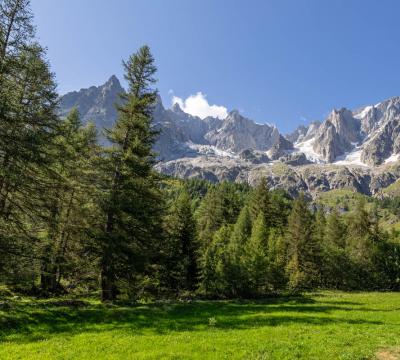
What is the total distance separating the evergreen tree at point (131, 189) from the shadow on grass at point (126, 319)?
345cm

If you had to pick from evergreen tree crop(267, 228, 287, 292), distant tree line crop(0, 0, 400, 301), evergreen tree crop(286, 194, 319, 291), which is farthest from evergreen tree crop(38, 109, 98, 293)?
evergreen tree crop(286, 194, 319, 291)

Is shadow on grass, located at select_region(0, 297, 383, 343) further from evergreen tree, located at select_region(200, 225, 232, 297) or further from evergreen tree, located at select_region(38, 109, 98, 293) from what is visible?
evergreen tree, located at select_region(200, 225, 232, 297)

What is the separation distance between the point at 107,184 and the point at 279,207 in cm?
5337

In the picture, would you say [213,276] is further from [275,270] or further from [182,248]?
[275,270]

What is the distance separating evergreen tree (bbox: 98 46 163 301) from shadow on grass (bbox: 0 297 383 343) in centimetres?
345

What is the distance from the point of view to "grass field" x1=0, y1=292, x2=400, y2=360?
1352 cm

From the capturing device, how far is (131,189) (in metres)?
26.5

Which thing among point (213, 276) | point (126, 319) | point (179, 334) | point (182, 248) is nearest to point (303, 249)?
point (213, 276)

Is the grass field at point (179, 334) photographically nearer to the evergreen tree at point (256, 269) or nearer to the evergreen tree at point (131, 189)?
the evergreen tree at point (131, 189)

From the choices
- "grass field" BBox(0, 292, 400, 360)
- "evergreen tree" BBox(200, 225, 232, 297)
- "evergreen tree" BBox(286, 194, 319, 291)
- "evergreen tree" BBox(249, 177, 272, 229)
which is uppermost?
"evergreen tree" BBox(249, 177, 272, 229)

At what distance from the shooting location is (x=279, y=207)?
240 ft

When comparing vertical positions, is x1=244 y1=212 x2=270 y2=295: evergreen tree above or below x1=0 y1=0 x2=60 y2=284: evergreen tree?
below

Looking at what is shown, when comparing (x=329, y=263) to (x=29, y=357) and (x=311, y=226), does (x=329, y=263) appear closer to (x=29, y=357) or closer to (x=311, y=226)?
(x=311, y=226)

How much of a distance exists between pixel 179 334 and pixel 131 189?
42.3 feet
